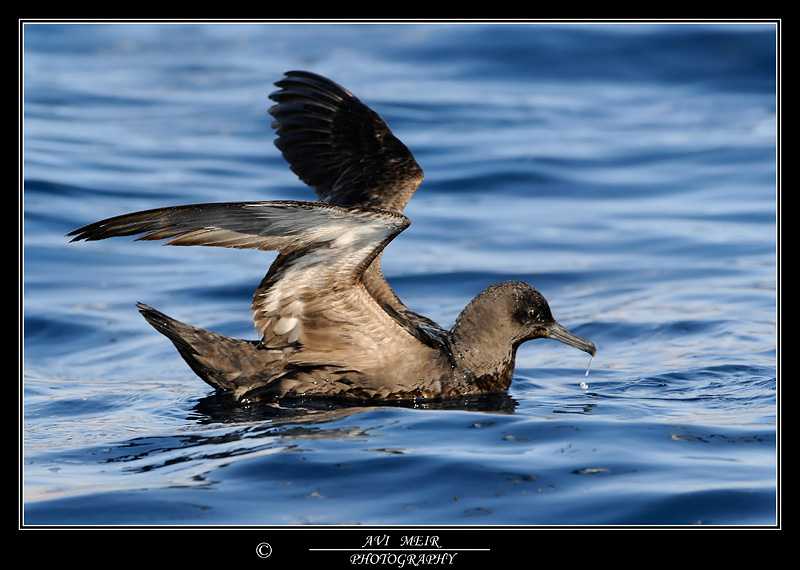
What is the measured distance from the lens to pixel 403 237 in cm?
1229

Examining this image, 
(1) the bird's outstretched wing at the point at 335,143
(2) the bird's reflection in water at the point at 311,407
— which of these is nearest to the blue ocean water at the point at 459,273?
→ (2) the bird's reflection in water at the point at 311,407

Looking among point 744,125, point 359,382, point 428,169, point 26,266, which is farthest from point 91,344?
point 744,125

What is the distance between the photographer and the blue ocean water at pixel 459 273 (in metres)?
5.20

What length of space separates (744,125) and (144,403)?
11662 millimetres

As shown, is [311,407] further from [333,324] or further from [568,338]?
[568,338]

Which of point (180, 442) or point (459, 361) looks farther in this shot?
point (459, 361)

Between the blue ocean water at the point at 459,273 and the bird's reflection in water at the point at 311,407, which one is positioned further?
the bird's reflection in water at the point at 311,407

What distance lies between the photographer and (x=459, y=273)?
1096cm

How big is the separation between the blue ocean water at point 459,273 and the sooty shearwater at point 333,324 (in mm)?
310

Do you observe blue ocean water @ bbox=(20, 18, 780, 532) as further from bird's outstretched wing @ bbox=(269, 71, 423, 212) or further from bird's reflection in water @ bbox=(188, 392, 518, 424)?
bird's outstretched wing @ bbox=(269, 71, 423, 212)

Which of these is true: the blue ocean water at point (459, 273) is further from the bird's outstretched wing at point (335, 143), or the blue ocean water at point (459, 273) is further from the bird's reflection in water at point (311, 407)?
the bird's outstretched wing at point (335, 143)

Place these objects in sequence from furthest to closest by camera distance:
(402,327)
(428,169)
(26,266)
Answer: (428,169)
(26,266)
(402,327)

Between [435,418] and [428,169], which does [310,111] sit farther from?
[428,169]

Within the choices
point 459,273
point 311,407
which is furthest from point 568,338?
point 459,273
